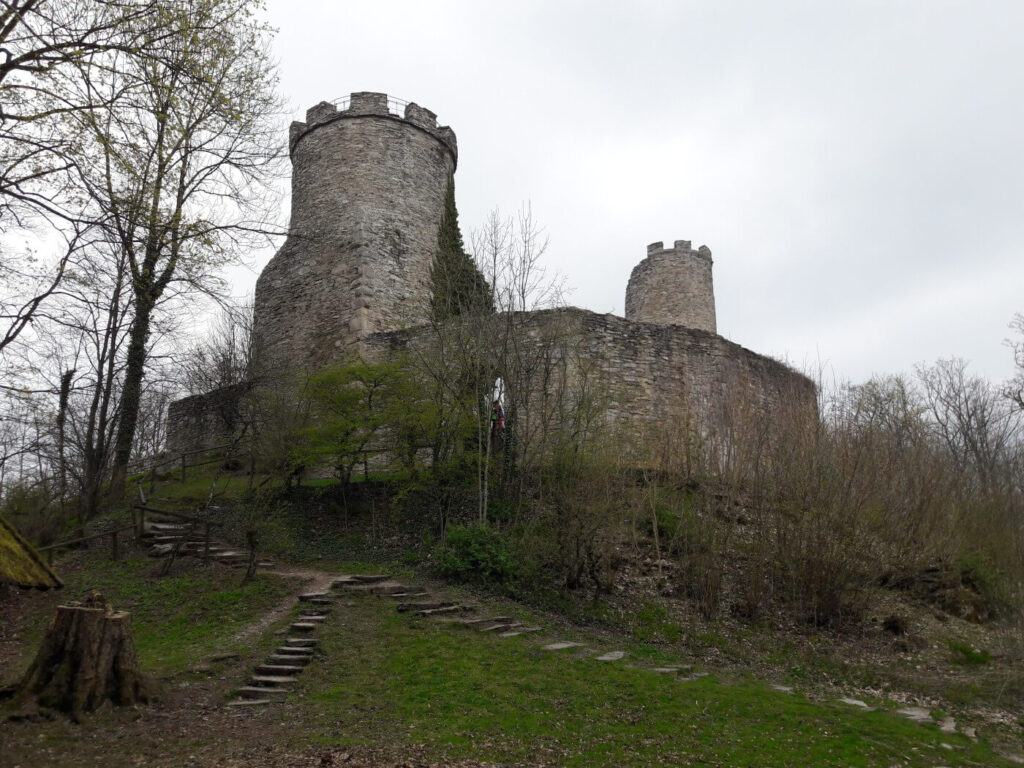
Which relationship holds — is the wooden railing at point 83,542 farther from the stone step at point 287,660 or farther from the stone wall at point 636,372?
the stone wall at point 636,372

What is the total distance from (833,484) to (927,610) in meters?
3.06

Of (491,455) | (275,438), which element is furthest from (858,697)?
(275,438)

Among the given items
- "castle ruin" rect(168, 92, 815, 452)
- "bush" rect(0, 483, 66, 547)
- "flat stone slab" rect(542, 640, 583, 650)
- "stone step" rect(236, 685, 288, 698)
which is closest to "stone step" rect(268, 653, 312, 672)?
"stone step" rect(236, 685, 288, 698)

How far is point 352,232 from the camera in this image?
2048cm

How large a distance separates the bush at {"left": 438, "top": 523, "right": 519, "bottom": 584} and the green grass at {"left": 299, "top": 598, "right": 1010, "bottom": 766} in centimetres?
265

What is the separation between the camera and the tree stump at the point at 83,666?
19.9ft

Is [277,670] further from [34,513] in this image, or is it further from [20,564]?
[34,513]

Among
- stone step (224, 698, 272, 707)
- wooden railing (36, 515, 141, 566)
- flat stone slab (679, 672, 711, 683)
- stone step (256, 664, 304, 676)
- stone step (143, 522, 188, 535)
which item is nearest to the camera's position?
stone step (224, 698, 272, 707)

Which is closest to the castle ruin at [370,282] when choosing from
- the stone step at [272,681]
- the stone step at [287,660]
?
the stone step at [287,660]

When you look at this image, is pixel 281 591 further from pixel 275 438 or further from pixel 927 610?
pixel 927 610

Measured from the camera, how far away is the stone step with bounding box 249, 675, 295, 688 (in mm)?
7277

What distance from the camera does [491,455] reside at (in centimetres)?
1323

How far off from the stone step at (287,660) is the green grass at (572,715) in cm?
18

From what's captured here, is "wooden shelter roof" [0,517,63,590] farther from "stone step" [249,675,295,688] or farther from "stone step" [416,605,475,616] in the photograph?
"stone step" [416,605,475,616]
